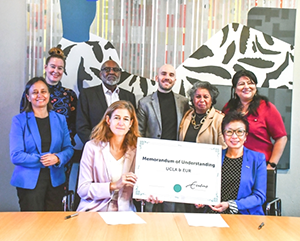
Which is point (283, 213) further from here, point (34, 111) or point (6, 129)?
point (6, 129)

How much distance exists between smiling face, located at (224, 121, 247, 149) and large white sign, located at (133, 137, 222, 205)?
225 millimetres

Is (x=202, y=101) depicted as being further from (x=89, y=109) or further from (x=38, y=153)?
(x=38, y=153)

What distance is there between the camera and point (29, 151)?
2.91 meters

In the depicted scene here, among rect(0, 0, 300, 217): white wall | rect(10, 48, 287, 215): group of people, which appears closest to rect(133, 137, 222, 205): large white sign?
rect(10, 48, 287, 215): group of people

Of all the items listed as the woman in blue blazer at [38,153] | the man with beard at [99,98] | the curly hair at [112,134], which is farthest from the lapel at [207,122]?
the woman in blue blazer at [38,153]

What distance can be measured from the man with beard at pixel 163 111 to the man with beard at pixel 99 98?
0.29 m

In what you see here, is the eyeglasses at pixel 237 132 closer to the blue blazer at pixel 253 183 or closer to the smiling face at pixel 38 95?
the blue blazer at pixel 253 183

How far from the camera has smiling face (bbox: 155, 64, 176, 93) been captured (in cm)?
333

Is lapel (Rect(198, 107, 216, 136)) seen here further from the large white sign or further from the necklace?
the large white sign

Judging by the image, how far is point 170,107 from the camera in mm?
3314

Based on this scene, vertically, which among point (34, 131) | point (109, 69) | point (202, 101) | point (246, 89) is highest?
point (109, 69)

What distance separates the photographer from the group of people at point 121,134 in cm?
247

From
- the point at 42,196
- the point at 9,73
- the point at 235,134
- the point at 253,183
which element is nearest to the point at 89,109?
the point at 42,196

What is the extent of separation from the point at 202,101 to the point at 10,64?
229 centimetres
